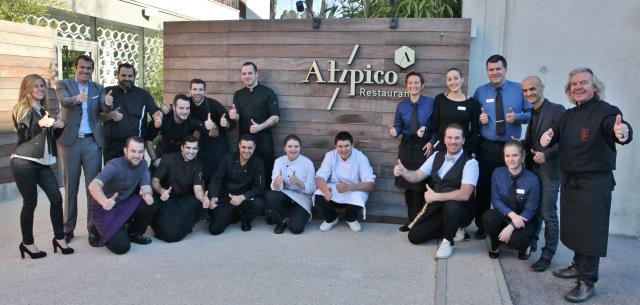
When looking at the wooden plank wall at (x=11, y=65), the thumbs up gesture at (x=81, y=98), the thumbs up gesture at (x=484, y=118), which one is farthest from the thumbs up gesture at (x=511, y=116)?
the wooden plank wall at (x=11, y=65)

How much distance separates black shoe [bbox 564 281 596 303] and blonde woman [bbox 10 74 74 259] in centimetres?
383

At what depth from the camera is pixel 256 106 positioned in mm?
5320

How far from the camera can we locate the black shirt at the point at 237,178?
197 inches

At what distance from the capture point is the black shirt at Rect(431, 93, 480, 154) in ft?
14.9

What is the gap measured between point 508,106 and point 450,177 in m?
0.79

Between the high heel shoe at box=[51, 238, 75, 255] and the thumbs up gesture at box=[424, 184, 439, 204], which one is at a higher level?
the thumbs up gesture at box=[424, 184, 439, 204]

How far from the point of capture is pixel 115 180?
4.40m

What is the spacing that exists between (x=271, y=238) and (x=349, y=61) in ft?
6.53

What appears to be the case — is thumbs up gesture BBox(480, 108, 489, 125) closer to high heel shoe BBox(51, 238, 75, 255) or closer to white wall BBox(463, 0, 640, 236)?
white wall BBox(463, 0, 640, 236)

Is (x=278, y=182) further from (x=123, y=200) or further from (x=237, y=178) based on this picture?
(x=123, y=200)

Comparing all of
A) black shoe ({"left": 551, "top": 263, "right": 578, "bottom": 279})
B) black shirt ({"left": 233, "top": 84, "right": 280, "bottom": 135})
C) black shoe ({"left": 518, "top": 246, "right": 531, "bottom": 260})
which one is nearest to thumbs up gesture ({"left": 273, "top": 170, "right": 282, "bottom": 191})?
black shirt ({"left": 233, "top": 84, "right": 280, "bottom": 135})

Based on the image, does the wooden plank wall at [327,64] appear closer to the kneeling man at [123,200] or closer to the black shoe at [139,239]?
the kneeling man at [123,200]

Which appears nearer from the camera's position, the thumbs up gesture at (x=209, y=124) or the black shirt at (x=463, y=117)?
the black shirt at (x=463, y=117)

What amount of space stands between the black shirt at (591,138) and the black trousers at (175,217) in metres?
3.17
